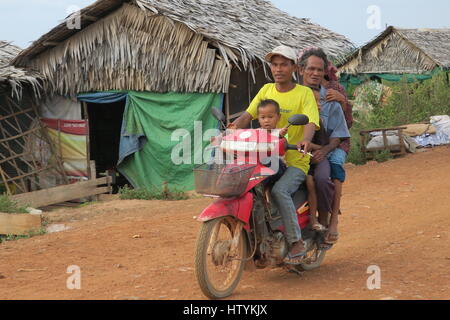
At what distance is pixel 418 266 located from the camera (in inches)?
213

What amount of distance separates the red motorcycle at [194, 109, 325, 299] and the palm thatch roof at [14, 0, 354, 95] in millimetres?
7248

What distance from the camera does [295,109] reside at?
5008 mm

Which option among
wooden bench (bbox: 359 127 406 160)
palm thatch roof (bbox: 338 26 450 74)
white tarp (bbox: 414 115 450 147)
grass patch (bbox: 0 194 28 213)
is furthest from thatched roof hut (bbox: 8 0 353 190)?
palm thatch roof (bbox: 338 26 450 74)

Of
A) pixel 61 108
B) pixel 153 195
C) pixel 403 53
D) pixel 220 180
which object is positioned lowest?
pixel 153 195

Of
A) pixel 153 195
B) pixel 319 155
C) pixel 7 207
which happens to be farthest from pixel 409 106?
pixel 319 155

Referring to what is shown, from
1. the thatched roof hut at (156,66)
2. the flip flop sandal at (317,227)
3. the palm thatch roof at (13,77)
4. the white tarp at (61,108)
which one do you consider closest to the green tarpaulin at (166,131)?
the thatched roof hut at (156,66)

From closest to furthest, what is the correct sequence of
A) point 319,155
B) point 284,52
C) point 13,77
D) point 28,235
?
point 284,52, point 319,155, point 28,235, point 13,77

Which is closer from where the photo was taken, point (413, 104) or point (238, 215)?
point (238, 215)

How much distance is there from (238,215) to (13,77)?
9612mm

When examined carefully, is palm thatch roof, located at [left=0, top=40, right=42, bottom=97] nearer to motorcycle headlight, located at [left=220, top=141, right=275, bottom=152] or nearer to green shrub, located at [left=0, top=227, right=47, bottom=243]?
green shrub, located at [left=0, top=227, right=47, bottom=243]

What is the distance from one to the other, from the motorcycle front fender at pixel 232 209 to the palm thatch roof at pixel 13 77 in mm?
9272

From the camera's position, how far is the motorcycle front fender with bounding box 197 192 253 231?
4.40 m

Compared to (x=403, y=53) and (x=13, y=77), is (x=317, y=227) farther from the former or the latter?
(x=403, y=53)
